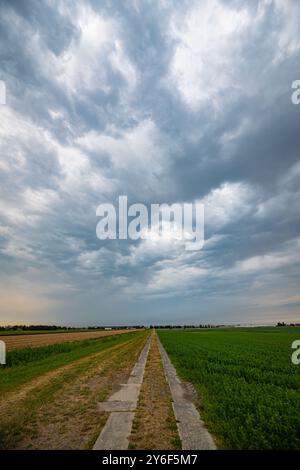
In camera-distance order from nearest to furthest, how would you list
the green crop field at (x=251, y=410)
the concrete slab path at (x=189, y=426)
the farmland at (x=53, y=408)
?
the concrete slab path at (x=189, y=426), the green crop field at (x=251, y=410), the farmland at (x=53, y=408)

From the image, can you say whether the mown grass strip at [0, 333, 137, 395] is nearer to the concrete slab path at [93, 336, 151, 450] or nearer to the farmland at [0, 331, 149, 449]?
the farmland at [0, 331, 149, 449]

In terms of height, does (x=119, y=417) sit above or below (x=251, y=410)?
below

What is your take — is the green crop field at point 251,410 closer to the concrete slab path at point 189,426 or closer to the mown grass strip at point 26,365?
the concrete slab path at point 189,426

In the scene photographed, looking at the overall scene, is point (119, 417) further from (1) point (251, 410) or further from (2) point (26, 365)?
(2) point (26, 365)

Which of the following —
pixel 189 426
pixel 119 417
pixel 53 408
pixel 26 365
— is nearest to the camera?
pixel 189 426

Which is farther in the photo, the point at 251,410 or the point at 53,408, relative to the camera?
the point at 53,408

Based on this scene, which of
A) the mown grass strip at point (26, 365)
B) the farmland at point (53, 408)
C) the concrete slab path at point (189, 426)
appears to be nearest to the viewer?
the concrete slab path at point (189, 426)

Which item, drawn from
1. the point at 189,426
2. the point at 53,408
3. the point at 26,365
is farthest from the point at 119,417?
the point at 26,365

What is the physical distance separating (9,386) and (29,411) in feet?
19.3

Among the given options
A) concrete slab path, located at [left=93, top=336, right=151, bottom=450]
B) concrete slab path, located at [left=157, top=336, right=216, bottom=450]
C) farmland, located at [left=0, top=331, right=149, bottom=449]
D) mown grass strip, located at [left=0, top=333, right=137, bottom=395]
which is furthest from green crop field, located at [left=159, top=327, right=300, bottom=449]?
mown grass strip, located at [left=0, top=333, right=137, bottom=395]

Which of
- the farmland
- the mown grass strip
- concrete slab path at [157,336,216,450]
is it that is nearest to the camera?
concrete slab path at [157,336,216,450]

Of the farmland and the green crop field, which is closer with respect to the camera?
the green crop field

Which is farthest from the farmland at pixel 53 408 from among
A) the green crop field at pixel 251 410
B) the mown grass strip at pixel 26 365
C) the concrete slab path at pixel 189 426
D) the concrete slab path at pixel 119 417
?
the green crop field at pixel 251 410
